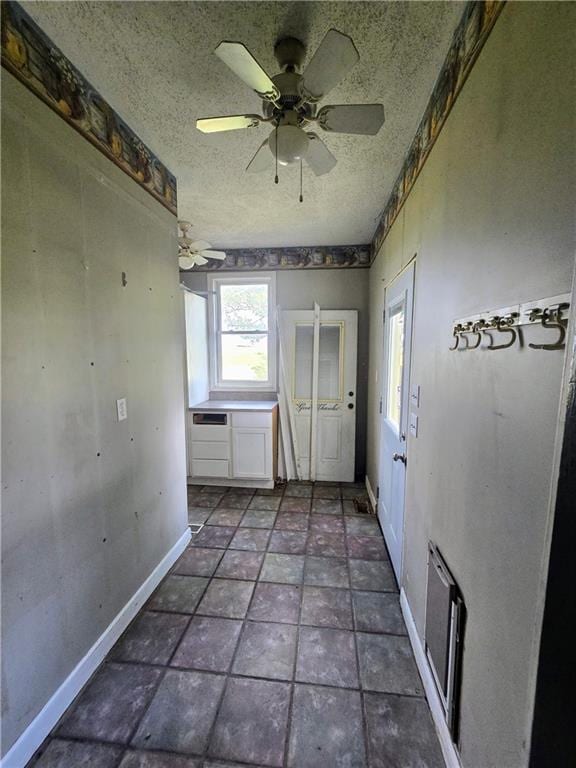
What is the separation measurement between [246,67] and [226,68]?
35 cm

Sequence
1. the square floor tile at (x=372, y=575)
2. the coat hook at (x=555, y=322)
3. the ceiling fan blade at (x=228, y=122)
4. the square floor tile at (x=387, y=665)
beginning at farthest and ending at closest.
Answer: the square floor tile at (x=372, y=575) < the square floor tile at (x=387, y=665) < the ceiling fan blade at (x=228, y=122) < the coat hook at (x=555, y=322)

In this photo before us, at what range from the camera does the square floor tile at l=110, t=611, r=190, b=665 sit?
1.59 m

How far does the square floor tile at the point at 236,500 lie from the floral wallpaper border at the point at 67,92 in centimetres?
268

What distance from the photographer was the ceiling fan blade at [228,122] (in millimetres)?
1342

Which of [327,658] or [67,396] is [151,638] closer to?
[327,658]

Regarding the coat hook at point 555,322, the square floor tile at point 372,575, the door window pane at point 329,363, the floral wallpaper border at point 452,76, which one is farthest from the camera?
the door window pane at point 329,363

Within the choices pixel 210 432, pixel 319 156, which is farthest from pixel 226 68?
pixel 210 432

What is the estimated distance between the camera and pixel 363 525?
279 cm

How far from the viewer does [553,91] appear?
65 cm

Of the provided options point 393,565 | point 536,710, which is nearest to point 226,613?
point 393,565

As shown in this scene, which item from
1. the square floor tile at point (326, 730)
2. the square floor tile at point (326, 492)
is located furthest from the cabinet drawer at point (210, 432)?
the square floor tile at point (326, 730)

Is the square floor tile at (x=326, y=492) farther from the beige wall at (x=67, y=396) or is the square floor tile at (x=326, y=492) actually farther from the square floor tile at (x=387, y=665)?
the beige wall at (x=67, y=396)

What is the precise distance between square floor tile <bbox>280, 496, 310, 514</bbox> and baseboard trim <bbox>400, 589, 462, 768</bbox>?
1369 mm

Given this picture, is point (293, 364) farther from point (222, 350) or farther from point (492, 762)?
point (492, 762)
